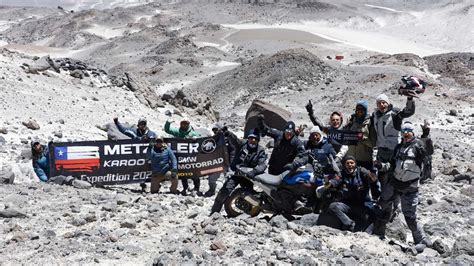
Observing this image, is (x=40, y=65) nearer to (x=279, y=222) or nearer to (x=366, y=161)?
(x=366, y=161)

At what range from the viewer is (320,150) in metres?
9.10

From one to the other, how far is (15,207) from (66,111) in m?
9.68

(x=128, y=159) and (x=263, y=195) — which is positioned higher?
(x=263, y=195)

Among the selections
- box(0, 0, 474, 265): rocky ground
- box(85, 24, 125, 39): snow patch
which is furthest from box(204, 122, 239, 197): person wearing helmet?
box(85, 24, 125, 39): snow patch

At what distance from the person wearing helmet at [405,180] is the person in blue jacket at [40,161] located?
6.31 metres

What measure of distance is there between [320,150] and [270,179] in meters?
0.94

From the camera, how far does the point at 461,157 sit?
54.9 feet

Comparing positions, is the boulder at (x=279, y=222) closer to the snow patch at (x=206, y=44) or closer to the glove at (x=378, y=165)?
the glove at (x=378, y=165)

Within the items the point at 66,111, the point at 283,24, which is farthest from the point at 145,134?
the point at 283,24

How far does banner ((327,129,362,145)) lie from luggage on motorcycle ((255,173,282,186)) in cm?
127

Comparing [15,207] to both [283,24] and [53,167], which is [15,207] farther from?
[283,24]

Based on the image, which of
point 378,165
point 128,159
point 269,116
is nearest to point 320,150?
point 378,165

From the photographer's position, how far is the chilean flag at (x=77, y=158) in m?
11.3

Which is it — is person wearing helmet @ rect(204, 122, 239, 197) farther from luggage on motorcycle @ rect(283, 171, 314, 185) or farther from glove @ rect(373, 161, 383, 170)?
glove @ rect(373, 161, 383, 170)
